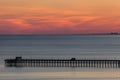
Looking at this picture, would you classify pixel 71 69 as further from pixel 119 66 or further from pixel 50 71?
pixel 119 66

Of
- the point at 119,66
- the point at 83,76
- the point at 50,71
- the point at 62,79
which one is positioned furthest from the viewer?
the point at 119,66

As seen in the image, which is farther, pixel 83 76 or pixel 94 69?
pixel 94 69

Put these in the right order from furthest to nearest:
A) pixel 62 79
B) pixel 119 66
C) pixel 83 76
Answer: pixel 119 66
pixel 83 76
pixel 62 79

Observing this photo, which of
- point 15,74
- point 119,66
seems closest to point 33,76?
point 15,74

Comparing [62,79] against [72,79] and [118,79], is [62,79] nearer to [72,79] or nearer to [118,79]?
[72,79]

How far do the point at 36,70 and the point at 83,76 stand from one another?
11.6 m

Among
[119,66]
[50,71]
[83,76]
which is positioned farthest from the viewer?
[119,66]

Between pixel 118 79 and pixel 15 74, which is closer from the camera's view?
pixel 118 79

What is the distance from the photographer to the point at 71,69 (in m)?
74.9

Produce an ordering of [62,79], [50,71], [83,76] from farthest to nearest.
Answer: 1. [50,71]
2. [83,76]
3. [62,79]

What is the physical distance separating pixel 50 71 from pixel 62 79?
36.3 feet

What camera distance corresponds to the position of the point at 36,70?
7331cm

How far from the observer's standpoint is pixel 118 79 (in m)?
61.5

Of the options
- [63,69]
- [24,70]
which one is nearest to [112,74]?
[63,69]
